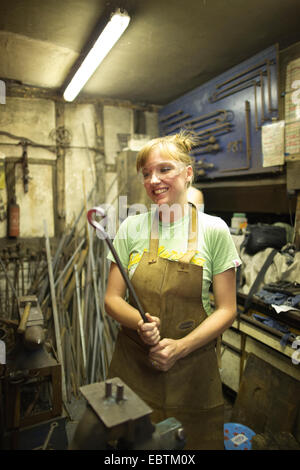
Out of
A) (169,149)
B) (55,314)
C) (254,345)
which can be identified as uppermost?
(169,149)

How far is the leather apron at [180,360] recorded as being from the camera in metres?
1.36

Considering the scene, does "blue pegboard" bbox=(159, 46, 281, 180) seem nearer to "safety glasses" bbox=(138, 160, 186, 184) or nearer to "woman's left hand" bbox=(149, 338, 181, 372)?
"safety glasses" bbox=(138, 160, 186, 184)

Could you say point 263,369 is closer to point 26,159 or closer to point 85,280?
point 85,280

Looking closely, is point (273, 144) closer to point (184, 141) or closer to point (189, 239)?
point (184, 141)

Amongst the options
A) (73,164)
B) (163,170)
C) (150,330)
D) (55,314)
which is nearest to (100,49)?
(73,164)

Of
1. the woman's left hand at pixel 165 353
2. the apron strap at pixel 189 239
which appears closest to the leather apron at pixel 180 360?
the apron strap at pixel 189 239

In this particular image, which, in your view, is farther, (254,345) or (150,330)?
(254,345)

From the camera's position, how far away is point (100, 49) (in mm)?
2656

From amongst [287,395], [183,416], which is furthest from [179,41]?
[287,395]

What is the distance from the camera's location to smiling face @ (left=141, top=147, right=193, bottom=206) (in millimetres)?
1300

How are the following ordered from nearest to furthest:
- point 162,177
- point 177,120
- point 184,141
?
1. point 162,177
2. point 184,141
3. point 177,120

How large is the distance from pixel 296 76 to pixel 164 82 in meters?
1.53

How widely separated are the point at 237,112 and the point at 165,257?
2595 mm

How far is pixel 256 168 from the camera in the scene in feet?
10.6
